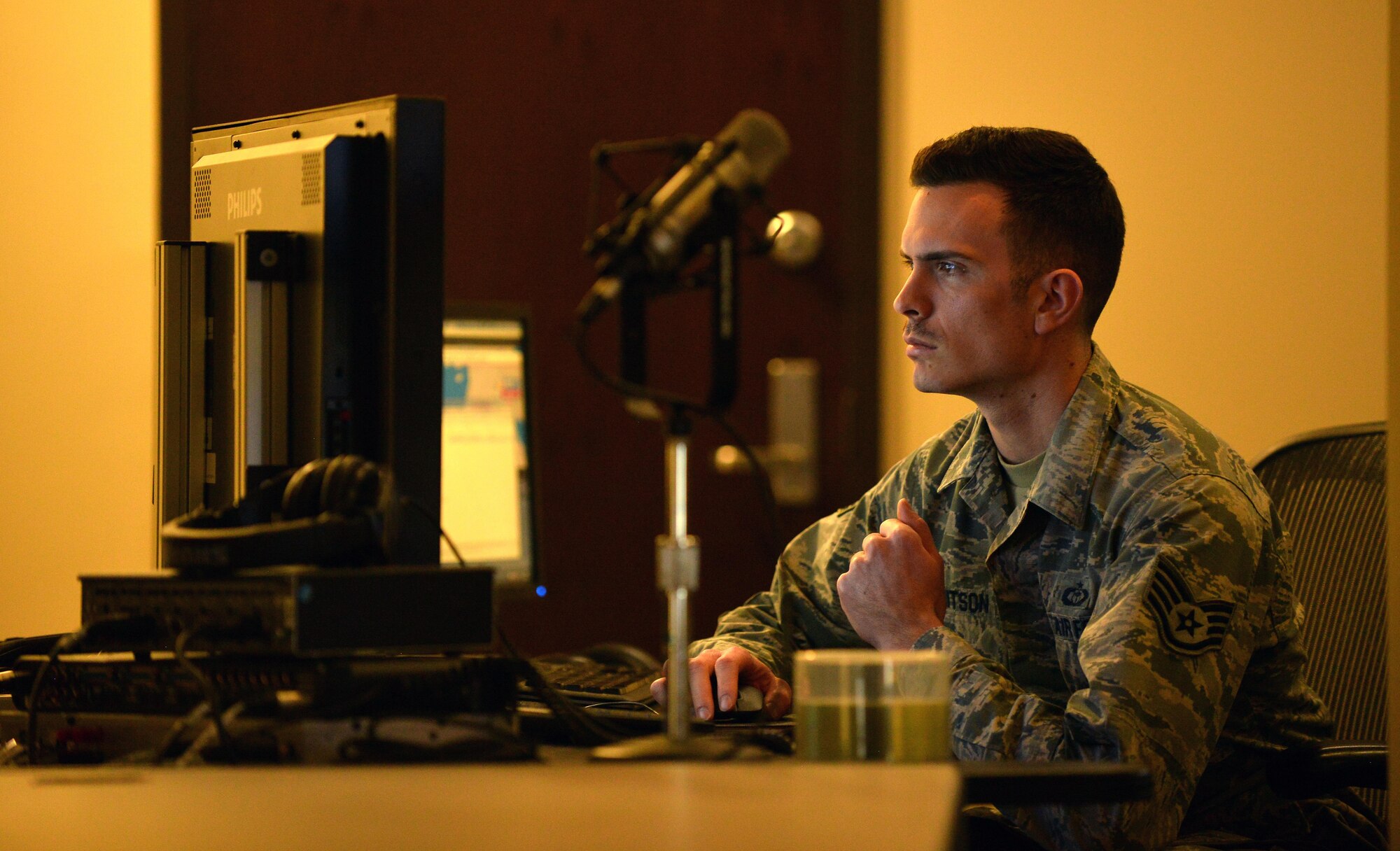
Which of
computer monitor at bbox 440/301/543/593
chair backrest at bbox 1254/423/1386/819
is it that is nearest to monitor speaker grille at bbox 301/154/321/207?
computer monitor at bbox 440/301/543/593

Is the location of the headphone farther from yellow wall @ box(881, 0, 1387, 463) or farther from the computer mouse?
yellow wall @ box(881, 0, 1387, 463)

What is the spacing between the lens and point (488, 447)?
2172 millimetres

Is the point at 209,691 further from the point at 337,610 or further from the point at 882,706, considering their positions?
the point at 882,706

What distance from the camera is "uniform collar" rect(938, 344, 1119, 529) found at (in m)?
1.40

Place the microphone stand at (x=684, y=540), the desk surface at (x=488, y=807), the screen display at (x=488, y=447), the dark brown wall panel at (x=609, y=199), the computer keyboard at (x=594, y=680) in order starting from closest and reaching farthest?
the desk surface at (x=488, y=807) < the microphone stand at (x=684, y=540) < the computer keyboard at (x=594, y=680) < the screen display at (x=488, y=447) < the dark brown wall panel at (x=609, y=199)

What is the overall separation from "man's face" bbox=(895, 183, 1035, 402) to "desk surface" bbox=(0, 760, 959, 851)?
0.86m

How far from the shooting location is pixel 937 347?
1.60m

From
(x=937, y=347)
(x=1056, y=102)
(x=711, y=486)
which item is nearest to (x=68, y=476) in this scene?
(x=711, y=486)

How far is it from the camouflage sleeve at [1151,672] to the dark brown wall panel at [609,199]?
1.98 m

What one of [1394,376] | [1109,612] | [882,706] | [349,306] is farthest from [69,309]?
[1394,376]

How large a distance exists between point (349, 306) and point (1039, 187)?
2.78ft

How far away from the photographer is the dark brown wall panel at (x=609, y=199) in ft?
10.6

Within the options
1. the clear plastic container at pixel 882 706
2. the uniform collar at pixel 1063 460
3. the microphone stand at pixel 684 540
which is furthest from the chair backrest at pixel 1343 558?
the microphone stand at pixel 684 540

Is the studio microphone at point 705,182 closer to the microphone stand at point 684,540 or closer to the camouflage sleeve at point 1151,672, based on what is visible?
the microphone stand at point 684,540
